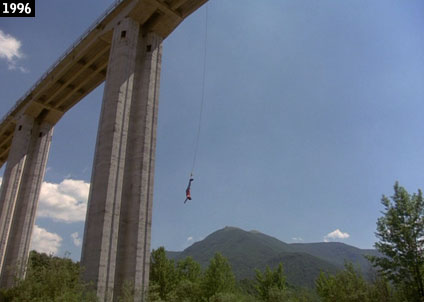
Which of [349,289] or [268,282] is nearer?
[349,289]

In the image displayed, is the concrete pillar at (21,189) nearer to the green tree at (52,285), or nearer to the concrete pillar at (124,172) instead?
the concrete pillar at (124,172)

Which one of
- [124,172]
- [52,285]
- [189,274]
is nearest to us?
[52,285]

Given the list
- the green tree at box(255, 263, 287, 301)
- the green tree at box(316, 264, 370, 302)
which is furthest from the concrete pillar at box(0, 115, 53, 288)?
the green tree at box(316, 264, 370, 302)

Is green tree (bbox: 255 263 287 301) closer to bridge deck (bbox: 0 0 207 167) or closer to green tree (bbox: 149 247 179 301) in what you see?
green tree (bbox: 149 247 179 301)

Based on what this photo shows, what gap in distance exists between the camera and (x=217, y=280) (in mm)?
41188

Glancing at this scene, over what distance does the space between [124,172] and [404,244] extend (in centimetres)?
2359

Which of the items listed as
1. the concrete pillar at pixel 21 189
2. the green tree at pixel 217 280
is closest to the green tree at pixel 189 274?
the green tree at pixel 217 280

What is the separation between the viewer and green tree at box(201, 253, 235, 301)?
40562 millimetres

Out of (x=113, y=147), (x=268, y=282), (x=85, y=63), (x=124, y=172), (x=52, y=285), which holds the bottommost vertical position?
(x=52, y=285)

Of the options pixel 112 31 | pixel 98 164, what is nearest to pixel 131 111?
pixel 98 164

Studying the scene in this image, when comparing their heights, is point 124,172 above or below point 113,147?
below

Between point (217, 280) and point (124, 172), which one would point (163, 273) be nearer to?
point (217, 280)

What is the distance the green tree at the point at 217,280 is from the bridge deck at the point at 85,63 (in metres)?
26.9

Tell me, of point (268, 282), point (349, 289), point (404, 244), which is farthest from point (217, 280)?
point (404, 244)
